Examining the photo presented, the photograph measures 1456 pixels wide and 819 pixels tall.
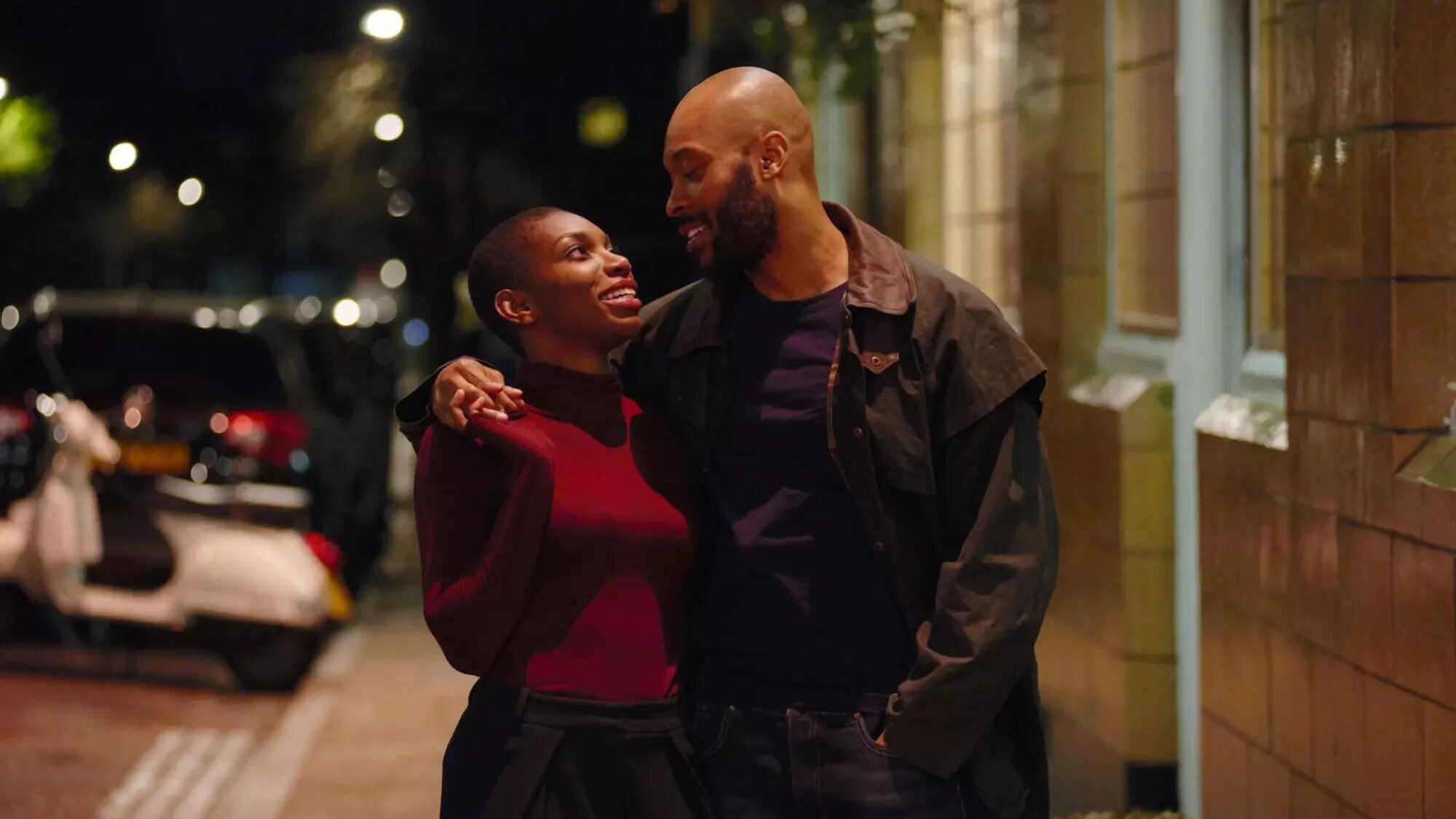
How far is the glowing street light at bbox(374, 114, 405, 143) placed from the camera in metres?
29.4

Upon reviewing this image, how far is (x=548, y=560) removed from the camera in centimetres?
313

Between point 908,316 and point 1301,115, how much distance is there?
2097mm

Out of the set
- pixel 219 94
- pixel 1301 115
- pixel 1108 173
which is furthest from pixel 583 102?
pixel 219 94

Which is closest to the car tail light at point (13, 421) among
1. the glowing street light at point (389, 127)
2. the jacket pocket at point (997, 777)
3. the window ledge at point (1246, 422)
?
the window ledge at point (1246, 422)

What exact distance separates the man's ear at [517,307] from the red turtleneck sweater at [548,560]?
176 millimetres

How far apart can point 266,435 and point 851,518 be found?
7.25m

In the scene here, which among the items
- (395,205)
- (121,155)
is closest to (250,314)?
(395,205)

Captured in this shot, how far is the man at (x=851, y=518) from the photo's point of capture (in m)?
3.10

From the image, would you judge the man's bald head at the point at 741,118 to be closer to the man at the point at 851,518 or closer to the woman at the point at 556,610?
the man at the point at 851,518

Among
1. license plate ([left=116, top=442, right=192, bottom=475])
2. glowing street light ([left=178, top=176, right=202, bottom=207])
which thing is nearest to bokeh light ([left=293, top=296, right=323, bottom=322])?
license plate ([left=116, top=442, right=192, bottom=475])

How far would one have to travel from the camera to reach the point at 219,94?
73.2 meters

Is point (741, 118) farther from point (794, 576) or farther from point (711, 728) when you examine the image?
point (711, 728)

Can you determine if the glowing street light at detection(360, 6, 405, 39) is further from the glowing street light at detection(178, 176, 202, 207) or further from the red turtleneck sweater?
the glowing street light at detection(178, 176, 202, 207)

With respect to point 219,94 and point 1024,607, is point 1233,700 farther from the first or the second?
point 219,94
